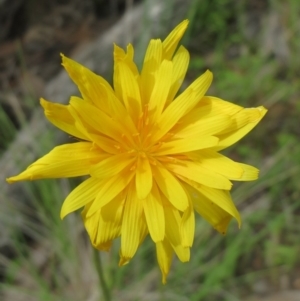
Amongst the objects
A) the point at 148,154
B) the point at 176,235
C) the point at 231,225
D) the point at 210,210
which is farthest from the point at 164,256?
the point at 231,225

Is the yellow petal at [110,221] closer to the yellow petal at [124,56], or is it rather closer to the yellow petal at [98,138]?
the yellow petal at [98,138]

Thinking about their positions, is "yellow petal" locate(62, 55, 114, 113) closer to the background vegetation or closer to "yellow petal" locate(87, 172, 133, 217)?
"yellow petal" locate(87, 172, 133, 217)

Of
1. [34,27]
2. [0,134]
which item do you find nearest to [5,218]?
[0,134]

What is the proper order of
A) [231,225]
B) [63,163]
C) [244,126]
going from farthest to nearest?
[231,225]
[244,126]
[63,163]

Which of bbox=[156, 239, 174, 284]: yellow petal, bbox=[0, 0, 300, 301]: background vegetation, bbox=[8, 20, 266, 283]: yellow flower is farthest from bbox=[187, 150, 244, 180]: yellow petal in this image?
bbox=[0, 0, 300, 301]: background vegetation

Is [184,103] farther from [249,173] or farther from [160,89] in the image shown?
[249,173]

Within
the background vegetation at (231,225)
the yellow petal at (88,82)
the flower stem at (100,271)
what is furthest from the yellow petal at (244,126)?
the background vegetation at (231,225)
